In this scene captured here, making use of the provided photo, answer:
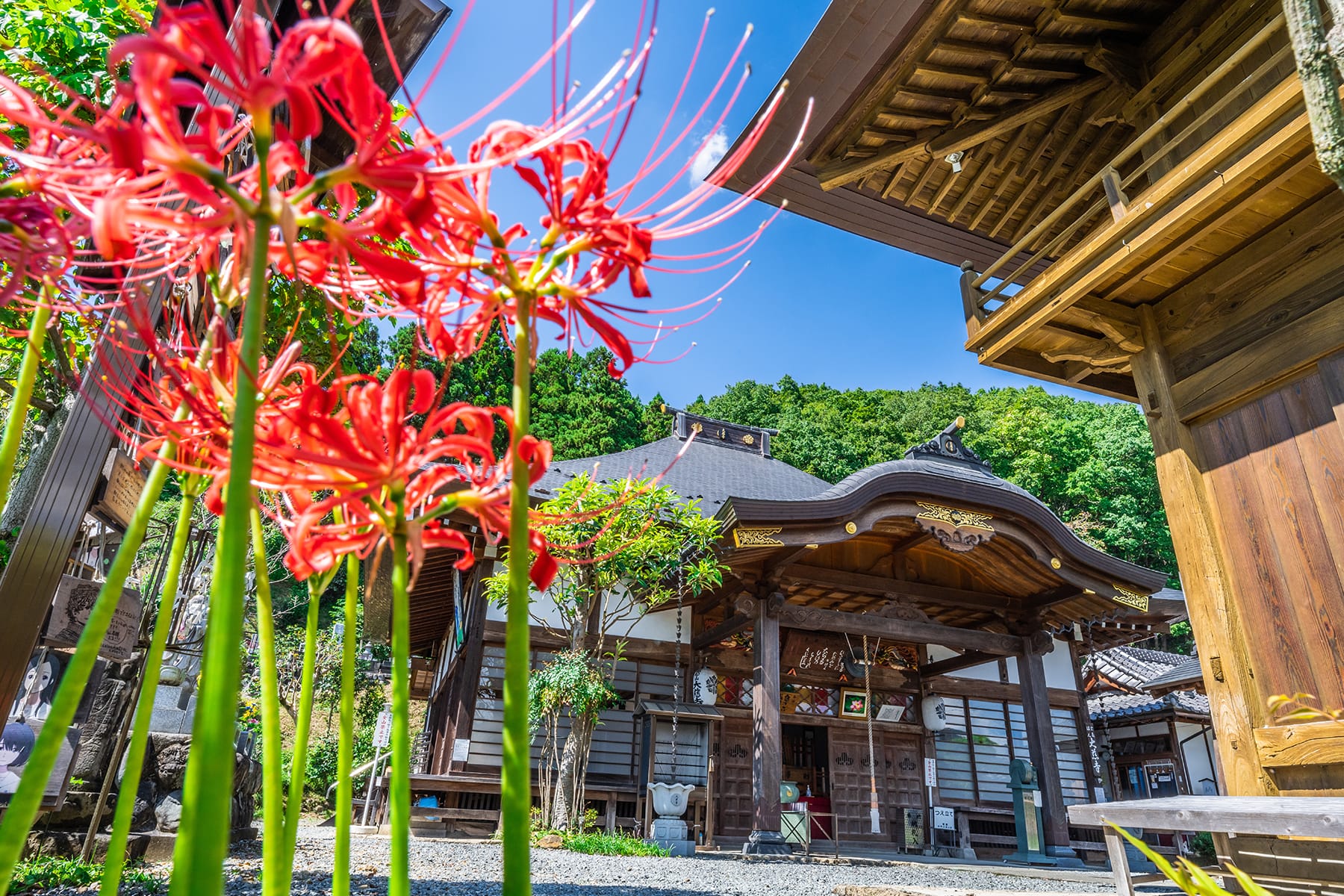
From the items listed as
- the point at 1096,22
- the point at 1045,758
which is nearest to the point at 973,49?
the point at 1096,22

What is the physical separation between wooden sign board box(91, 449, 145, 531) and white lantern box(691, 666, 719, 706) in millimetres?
8811

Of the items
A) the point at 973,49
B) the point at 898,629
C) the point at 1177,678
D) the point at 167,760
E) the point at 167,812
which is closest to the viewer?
the point at 973,49

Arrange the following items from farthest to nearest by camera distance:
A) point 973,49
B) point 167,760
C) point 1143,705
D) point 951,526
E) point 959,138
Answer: point 1143,705, point 951,526, point 167,760, point 959,138, point 973,49

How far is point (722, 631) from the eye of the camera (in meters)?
9.95

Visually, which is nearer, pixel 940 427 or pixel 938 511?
pixel 938 511

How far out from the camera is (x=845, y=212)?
243 inches

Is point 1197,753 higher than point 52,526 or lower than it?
higher

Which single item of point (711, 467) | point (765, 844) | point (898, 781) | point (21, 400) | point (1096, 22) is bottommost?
point (765, 844)

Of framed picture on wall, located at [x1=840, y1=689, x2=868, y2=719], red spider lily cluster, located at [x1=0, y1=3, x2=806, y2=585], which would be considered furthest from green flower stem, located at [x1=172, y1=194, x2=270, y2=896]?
framed picture on wall, located at [x1=840, y1=689, x2=868, y2=719]

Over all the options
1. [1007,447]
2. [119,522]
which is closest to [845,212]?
[119,522]

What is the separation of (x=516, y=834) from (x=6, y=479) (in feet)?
1.80

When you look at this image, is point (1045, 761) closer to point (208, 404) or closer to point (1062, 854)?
point (1062, 854)

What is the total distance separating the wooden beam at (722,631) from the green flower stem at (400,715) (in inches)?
352

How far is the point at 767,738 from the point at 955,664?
4.54 m
